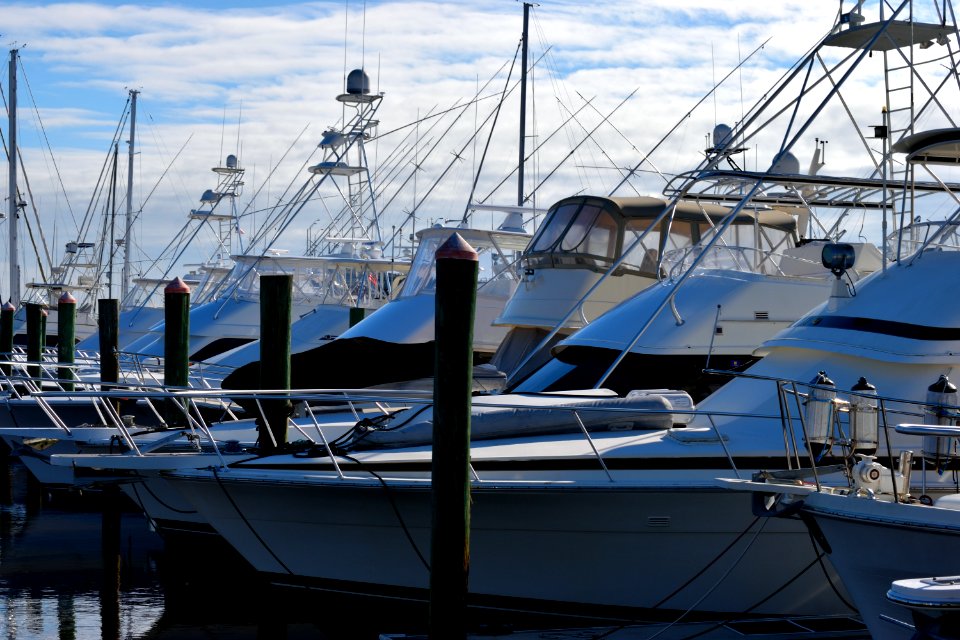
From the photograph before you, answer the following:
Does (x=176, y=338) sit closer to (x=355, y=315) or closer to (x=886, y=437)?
(x=355, y=315)

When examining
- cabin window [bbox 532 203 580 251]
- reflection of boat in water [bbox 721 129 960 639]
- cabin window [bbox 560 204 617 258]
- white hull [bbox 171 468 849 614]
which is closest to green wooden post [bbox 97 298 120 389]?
cabin window [bbox 532 203 580 251]

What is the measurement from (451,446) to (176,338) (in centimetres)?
833

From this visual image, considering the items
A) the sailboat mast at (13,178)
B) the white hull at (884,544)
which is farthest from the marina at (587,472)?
the sailboat mast at (13,178)

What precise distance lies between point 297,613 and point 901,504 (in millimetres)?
5992

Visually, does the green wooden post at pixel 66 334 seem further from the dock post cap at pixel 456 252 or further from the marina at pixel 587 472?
the dock post cap at pixel 456 252

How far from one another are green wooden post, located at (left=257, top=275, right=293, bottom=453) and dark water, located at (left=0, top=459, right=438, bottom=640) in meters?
1.54

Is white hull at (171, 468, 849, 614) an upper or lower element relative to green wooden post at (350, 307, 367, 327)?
lower

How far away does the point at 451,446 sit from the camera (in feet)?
26.2

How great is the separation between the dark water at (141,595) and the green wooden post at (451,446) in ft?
9.18

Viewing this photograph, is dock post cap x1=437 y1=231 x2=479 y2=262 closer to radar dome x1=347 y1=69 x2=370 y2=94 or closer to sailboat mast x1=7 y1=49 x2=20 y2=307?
radar dome x1=347 y1=69 x2=370 y2=94

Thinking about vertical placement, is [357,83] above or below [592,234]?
above

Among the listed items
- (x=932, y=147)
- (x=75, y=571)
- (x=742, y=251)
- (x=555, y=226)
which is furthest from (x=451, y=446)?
(x=555, y=226)

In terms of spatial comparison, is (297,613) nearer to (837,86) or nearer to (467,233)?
(837,86)

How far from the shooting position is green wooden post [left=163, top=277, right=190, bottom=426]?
15195 mm
